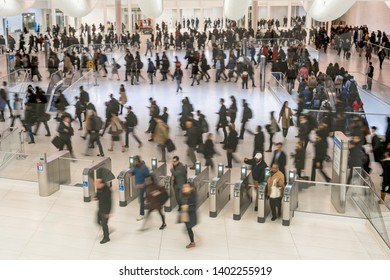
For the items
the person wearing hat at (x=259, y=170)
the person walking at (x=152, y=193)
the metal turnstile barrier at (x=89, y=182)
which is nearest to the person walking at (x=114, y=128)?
the metal turnstile barrier at (x=89, y=182)

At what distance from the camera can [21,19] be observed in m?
48.2

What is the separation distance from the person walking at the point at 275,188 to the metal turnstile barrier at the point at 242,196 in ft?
1.86

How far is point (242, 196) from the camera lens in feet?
37.4

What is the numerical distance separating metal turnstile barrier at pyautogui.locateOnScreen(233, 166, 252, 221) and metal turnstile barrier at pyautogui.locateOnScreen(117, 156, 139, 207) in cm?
225

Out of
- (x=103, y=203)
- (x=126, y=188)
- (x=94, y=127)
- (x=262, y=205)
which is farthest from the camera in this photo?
(x=94, y=127)

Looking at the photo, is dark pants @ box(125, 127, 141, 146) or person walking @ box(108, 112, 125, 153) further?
Result: dark pants @ box(125, 127, 141, 146)

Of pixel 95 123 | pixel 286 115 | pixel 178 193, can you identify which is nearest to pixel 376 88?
pixel 286 115

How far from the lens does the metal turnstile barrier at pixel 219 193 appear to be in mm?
11391

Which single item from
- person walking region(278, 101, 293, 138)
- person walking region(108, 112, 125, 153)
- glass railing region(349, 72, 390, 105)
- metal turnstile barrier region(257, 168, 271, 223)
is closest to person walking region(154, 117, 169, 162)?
person walking region(108, 112, 125, 153)

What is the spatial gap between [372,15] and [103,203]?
37.6 m

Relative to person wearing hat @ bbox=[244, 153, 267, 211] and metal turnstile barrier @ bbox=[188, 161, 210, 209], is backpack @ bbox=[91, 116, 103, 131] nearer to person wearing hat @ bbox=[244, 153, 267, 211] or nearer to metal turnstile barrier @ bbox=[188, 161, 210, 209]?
metal turnstile barrier @ bbox=[188, 161, 210, 209]

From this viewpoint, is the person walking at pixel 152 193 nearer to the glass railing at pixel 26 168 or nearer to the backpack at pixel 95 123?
the glass railing at pixel 26 168

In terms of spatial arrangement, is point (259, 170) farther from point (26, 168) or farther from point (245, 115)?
point (26, 168)

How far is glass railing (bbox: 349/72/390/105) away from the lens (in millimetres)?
21375
